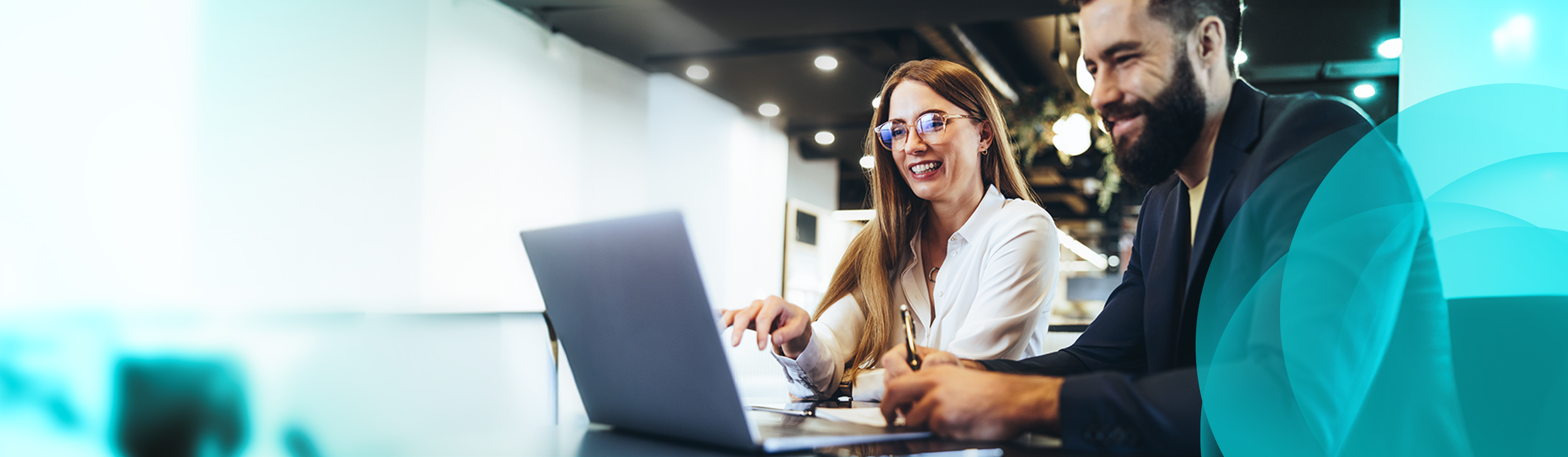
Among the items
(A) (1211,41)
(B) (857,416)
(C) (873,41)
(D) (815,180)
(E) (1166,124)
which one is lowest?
(B) (857,416)

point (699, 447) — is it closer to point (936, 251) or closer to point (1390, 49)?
point (936, 251)

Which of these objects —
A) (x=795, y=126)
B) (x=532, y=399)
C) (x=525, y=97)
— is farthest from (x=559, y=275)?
(x=795, y=126)

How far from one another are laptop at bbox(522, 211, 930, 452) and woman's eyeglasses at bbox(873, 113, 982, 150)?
0.79 m

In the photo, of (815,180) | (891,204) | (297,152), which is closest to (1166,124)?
(891,204)

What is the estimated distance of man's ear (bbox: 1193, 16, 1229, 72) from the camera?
0.98 m

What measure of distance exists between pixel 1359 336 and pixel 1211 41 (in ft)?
1.26

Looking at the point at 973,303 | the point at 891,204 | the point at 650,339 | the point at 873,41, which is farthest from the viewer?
the point at 873,41

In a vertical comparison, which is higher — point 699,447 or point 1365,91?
point 1365,91

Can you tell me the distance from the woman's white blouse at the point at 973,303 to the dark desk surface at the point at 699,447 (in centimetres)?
50

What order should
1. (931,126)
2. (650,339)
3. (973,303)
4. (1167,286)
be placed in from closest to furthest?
(650,339)
(1167,286)
(973,303)
(931,126)

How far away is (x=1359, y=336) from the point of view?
2.67ft

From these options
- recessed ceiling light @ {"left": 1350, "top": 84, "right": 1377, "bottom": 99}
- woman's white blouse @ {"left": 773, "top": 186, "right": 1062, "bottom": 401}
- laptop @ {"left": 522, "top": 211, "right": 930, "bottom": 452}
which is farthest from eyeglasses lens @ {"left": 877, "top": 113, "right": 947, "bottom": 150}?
recessed ceiling light @ {"left": 1350, "top": 84, "right": 1377, "bottom": 99}

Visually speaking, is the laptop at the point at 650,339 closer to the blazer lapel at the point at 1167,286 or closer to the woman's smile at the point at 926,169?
the blazer lapel at the point at 1167,286

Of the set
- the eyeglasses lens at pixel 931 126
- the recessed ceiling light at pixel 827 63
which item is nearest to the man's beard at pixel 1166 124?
the eyeglasses lens at pixel 931 126
